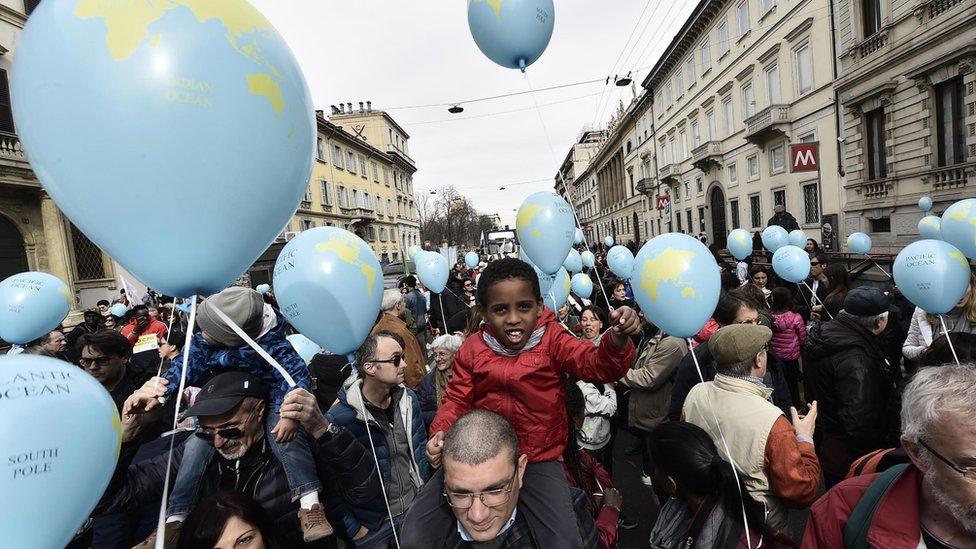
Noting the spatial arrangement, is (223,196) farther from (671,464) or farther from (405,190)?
(405,190)

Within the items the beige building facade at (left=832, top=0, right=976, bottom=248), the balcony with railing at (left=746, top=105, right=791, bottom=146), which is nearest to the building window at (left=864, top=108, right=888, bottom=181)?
the beige building facade at (left=832, top=0, right=976, bottom=248)

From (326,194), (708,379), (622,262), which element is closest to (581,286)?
(622,262)

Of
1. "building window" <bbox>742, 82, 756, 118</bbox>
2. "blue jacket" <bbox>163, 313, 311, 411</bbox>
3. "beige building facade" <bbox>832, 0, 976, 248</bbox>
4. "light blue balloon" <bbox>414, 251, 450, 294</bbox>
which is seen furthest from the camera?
"building window" <bbox>742, 82, 756, 118</bbox>

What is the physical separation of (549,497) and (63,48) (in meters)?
2.00

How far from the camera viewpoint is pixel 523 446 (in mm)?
1968

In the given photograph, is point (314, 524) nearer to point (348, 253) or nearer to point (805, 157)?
point (348, 253)

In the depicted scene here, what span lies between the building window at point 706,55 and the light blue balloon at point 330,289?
93.2 feet

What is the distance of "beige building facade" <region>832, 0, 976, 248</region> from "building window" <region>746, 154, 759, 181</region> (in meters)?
5.82

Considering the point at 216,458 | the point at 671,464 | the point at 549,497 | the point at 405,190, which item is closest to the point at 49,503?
the point at 216,458

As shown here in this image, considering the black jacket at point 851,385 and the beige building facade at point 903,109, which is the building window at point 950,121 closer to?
the beige building facade at point 903,109

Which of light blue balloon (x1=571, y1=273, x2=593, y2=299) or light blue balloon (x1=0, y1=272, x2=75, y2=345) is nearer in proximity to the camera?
light blue balloon (x1=0, y1=272, x2=75, y2=345)

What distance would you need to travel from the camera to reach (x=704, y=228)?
28359mm

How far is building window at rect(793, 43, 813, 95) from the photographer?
17.2 metres

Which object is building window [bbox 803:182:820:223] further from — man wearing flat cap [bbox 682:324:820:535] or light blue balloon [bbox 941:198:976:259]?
man wearing flat cap [bbox 682:324:820:535]
